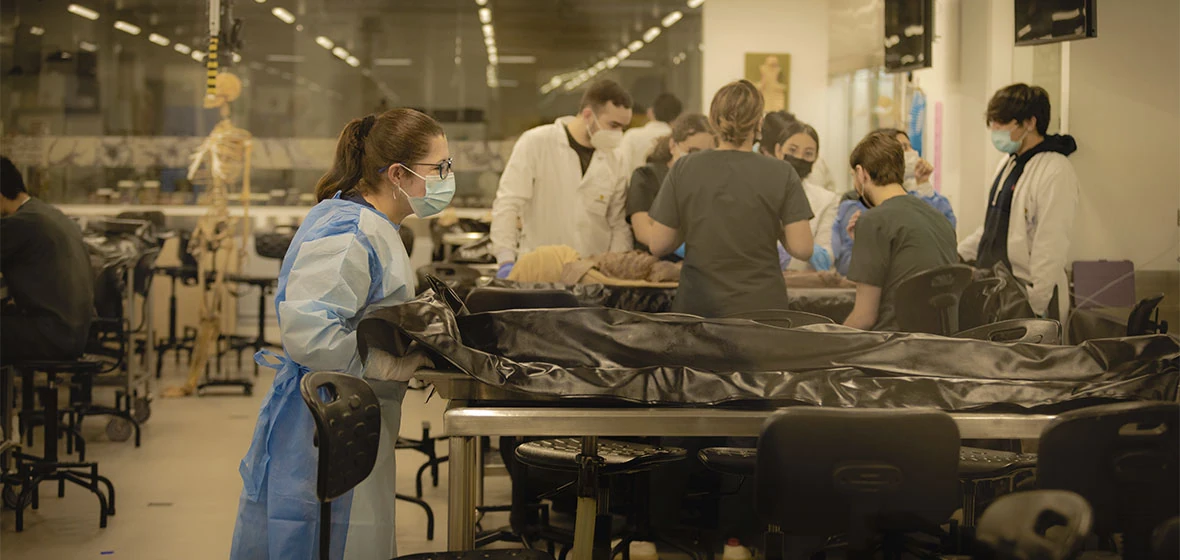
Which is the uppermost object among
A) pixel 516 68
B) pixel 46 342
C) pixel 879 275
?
pixel 516 68

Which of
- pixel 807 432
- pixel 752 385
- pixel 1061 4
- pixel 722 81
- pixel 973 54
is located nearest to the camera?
pixel 807 432

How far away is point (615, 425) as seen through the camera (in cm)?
201

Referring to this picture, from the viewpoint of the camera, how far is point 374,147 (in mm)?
2404

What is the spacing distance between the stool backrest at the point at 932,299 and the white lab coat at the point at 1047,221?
0.94 meters

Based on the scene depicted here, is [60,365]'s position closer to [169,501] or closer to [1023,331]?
[169,501]

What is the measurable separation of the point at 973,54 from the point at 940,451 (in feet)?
15.6

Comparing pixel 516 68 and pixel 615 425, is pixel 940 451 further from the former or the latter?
pixel 516 68

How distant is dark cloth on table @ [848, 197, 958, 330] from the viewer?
334 cm

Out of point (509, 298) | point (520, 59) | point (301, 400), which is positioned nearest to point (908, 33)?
point (509, 298)

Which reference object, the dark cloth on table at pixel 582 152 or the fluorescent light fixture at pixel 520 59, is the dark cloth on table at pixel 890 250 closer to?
the dark cloth on table at pixel 582 152

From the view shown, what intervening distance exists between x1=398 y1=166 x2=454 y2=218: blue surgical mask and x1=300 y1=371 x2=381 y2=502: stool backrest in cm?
55

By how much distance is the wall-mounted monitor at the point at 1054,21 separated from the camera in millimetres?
4375

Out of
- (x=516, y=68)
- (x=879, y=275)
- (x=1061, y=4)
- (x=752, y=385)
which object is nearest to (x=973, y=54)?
(x=1061, y=4)

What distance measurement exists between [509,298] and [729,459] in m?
1.11
